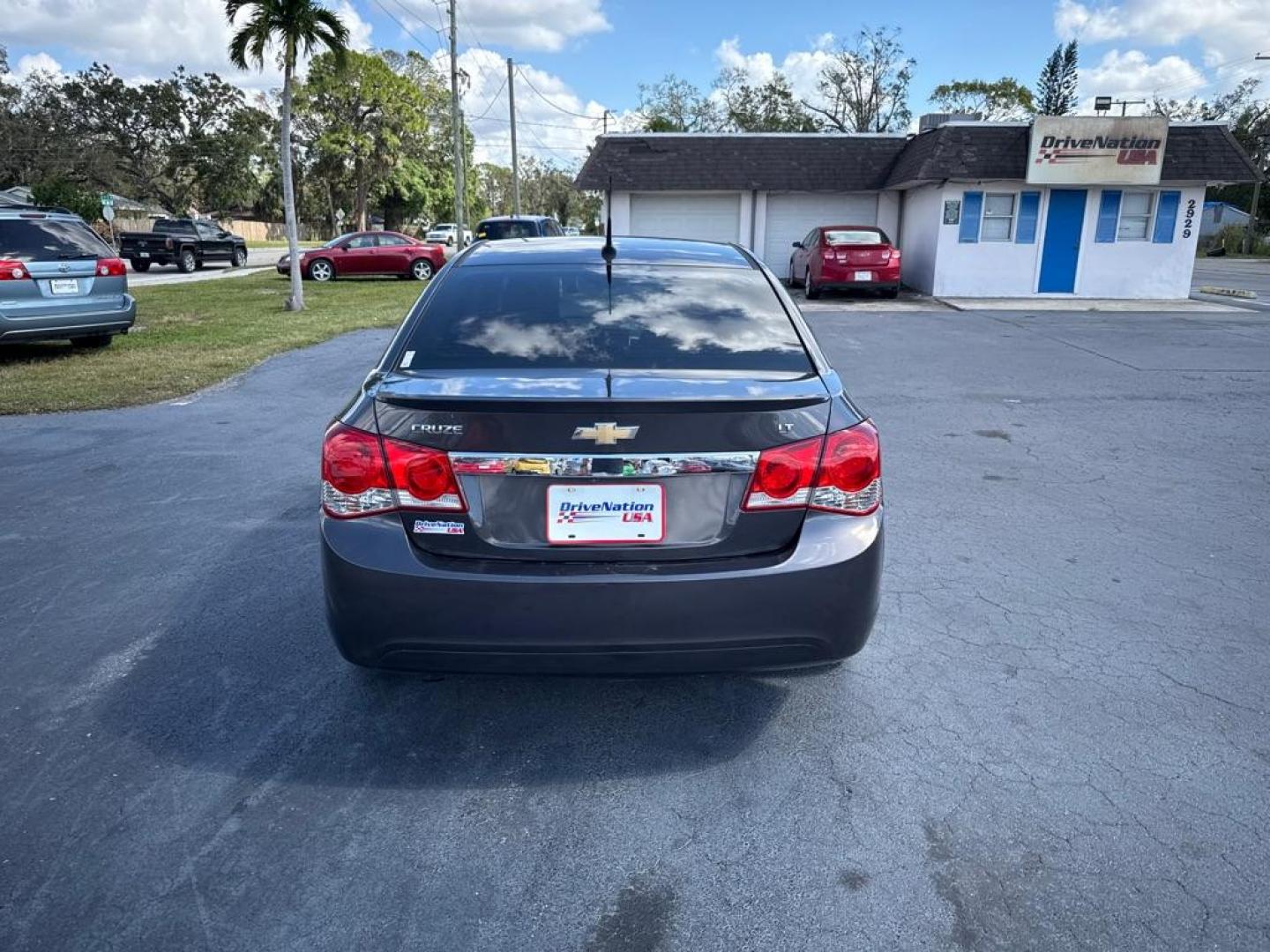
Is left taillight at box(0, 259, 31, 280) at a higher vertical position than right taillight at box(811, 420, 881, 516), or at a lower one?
higher

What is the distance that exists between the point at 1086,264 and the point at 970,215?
2.98 meters

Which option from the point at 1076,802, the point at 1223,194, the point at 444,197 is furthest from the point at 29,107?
the point at 1223,194

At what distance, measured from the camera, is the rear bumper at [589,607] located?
8.60ft

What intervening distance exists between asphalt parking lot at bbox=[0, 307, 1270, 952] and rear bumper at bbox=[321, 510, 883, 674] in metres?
0.42

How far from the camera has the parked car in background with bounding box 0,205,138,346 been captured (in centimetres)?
934

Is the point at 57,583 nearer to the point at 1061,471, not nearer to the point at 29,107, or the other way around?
the point at 1061,471

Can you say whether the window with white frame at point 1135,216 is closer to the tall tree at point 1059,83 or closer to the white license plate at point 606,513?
the white license plate at point 606,513

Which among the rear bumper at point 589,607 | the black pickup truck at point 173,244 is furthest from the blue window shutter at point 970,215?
the black pickup truck at point 173,244

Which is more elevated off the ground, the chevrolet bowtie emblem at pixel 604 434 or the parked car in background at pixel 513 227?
the parked car in background at pixel 513 227

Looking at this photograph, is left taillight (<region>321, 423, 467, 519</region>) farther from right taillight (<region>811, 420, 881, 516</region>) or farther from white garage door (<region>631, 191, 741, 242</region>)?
white garage door (<region>631, 191, 741, 242</region>)

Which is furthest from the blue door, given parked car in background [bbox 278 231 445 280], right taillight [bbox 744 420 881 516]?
right taillight [bbox 744 420 881 516]

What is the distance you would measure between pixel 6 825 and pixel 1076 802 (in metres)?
3.07

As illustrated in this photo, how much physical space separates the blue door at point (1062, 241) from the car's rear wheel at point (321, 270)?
18.6 metres

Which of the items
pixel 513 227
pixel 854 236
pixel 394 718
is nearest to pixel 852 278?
pixel 854 236
